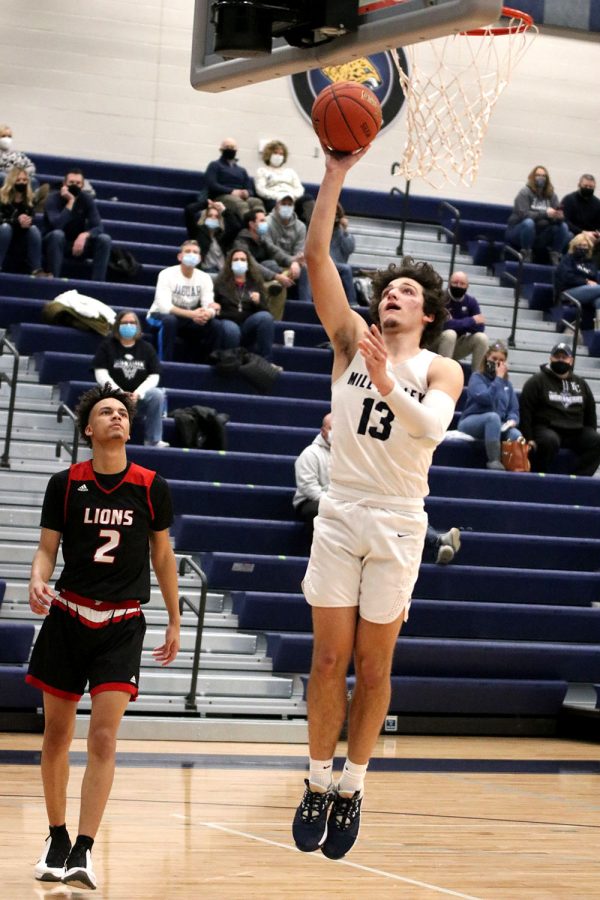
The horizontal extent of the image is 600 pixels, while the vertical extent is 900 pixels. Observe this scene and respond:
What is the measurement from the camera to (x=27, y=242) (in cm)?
1328

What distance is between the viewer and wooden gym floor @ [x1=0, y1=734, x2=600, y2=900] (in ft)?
18.9

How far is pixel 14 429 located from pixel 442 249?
6.80 metres

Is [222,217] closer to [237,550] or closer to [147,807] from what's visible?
[237,550]

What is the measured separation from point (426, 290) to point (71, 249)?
9.13 metres

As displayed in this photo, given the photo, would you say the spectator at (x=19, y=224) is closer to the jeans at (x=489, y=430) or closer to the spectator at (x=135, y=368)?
the spectator at (x=135, y=368)

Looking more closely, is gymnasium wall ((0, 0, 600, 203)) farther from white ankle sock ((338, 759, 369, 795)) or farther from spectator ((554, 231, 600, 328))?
white ankle sock ((338, 759, 369, 795))

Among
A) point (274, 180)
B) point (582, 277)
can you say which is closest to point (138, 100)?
point (274, 180)

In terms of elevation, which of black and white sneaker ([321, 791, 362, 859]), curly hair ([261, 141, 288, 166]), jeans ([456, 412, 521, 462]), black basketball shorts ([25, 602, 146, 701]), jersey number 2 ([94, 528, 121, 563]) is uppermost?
curly hair ([261, 141, 288, 166])

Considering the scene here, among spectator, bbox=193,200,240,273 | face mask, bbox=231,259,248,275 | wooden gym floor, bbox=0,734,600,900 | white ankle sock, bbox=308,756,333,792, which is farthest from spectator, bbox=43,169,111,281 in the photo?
white ankle sock, bbox=308,756,333,792

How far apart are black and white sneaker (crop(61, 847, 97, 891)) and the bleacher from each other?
3818 millimetres

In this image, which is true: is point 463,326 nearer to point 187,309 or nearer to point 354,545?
point 187,309

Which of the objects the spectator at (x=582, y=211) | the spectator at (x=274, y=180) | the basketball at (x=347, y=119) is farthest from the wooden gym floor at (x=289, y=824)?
the spectator at (x=582, y=211)

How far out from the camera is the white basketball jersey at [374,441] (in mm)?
5004

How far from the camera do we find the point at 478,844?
6832 mm
